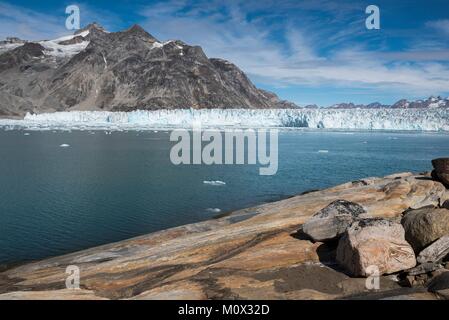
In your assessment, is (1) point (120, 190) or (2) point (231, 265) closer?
(2) point (231, 265)

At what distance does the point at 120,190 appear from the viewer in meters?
34.9

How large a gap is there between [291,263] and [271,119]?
13072 cm

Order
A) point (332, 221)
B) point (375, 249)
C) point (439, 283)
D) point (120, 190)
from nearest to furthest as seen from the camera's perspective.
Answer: point (439, 283), point (375, 249), point (332, 221), point (120, 190)

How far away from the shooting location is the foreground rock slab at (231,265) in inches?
416

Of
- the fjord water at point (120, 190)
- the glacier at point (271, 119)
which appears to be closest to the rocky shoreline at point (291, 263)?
the fjord water at point (120, 190)

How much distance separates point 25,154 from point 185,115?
97439 mm

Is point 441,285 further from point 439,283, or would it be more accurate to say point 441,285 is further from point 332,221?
point 332,221

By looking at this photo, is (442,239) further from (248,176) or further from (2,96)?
(2,96)

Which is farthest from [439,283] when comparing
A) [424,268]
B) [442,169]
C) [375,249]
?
[442,169]

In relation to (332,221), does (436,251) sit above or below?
below

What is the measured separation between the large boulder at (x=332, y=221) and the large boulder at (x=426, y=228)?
1599 mm

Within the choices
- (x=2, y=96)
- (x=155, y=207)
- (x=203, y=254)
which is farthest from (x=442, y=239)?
(x=2, y=96)
